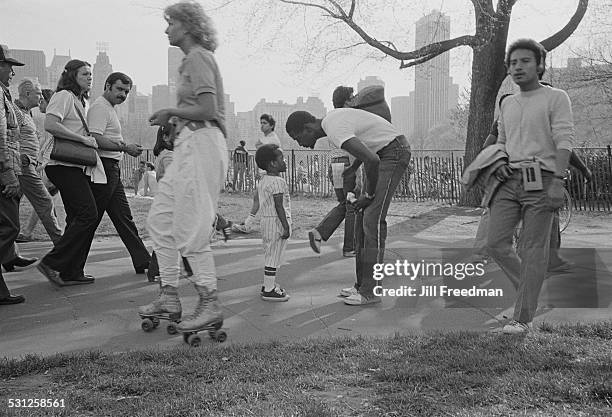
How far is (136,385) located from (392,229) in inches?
337

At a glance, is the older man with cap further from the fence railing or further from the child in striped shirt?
the fence railing

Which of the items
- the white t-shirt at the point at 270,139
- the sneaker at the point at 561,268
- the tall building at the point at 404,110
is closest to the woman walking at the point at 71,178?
the sneaker at the point at 561,268

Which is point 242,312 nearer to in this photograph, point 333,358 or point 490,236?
point 333,358

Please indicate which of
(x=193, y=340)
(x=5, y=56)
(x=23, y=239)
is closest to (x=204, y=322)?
(x=193, y=340)

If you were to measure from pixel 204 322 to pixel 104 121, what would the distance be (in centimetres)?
287

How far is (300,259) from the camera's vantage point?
815 cm

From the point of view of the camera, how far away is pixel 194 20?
462cm

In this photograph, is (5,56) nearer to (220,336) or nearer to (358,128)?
(358,128)

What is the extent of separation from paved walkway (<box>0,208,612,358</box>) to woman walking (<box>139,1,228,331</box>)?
0.48 m

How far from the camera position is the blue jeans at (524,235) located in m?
4.76

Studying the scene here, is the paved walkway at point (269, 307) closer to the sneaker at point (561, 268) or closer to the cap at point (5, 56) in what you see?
the sneaker at point (561, 268)

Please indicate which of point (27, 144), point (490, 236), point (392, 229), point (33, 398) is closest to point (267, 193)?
point (490, 236)

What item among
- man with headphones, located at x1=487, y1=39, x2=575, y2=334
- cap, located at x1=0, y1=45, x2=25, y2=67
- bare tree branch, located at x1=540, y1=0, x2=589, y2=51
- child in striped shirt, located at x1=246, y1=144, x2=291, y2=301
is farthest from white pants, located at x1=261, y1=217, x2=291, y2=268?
bare tree branch, located at x1=540, y1=0, x2=589, y2=51

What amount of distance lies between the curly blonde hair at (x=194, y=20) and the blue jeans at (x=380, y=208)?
177cm
